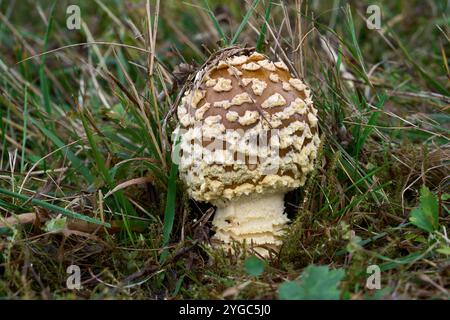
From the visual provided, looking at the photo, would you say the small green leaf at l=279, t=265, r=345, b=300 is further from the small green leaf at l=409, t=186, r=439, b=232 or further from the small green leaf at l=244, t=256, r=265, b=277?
the small green leaf at l=409, t=186, r=439, b=232

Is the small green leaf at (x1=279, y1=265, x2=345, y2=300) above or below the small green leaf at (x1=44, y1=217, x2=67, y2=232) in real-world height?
below

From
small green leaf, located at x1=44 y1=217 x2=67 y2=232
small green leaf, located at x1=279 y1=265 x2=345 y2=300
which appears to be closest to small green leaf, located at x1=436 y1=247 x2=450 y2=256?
small green leaf, located at x1=279 y1=265 x2=345 y2=300

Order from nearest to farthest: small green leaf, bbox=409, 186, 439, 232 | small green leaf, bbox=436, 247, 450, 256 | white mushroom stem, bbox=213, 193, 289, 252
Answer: small green leaf, bbox=436, 247, 450, 256
small green leaf, bbox=409, 186, 439, 232
white mushroom stem, bbox=213, 193, 289, 252

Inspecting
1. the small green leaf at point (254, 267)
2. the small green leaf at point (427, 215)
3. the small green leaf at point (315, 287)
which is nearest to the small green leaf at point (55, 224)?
the small green leaf at point (254, 267)

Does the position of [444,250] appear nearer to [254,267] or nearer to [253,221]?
[254,267]
